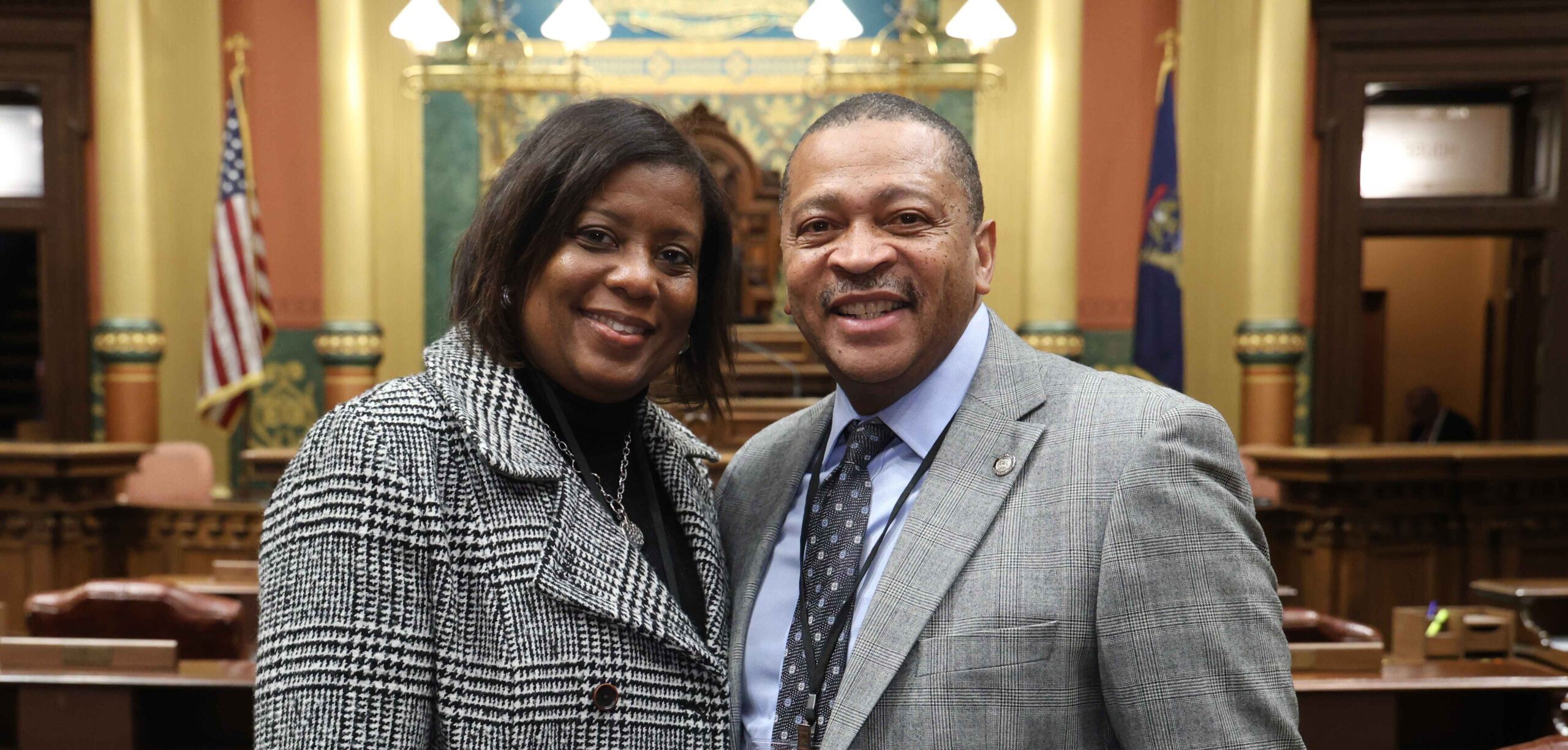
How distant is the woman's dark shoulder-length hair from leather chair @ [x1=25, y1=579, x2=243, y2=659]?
204 cm

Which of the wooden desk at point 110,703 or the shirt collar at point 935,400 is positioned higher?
the shirt collar at point 935,400

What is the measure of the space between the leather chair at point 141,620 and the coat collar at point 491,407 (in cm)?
203

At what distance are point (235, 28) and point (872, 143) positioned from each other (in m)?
8.14

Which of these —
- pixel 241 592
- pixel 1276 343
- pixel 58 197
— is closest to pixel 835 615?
pixel 241 592

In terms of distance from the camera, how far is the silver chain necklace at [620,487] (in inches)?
65.3

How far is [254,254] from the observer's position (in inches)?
296

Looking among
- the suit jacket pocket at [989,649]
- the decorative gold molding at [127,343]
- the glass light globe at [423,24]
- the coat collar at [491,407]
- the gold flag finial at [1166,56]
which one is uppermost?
the gold flag finial at [1166,56]

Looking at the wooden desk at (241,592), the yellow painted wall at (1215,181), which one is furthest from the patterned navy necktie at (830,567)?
the yellow painted wall at (1215,181)

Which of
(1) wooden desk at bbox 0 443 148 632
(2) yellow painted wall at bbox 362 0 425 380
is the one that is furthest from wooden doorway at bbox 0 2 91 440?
(1) wooden desk at bbox 0 443 148 632

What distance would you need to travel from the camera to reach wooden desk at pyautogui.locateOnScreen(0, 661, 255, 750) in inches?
115

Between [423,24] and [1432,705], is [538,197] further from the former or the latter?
[423,24]

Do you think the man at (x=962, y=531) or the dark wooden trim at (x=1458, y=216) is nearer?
the man at (x=962, y=531)

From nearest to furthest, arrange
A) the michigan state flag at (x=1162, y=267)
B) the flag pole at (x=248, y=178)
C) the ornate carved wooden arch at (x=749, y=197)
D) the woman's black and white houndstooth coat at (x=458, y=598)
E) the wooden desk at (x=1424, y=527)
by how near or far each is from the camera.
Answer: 1. the woman's black and white houndstooth coat at (x=458, y=598)
2. the wooden desk at (x=1424, y=527)
3. the michigan state flag at (x=1162, y=267)
4. the flag pole at (x=248, y=178)
5. the ornate carved wooden arch at (x=749, y=197)

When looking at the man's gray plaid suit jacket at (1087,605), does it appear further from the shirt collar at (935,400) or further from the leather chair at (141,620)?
the leather chair at (141,620)
